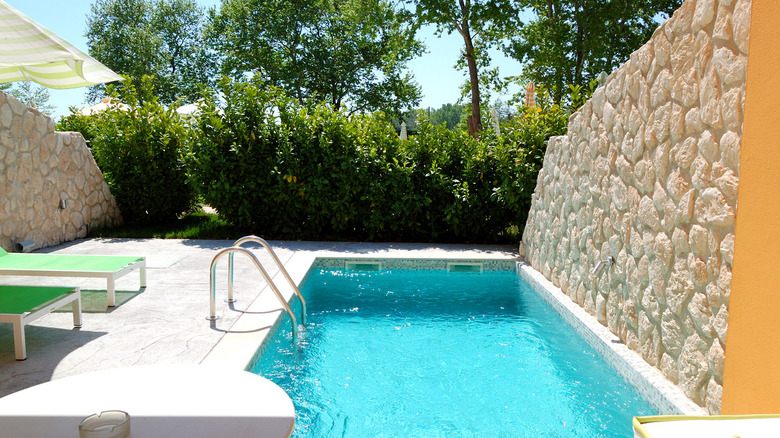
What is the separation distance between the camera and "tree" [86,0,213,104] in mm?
31234

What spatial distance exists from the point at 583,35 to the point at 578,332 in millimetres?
15366

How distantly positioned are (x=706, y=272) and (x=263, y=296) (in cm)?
440

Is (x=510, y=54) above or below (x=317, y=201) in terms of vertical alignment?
above

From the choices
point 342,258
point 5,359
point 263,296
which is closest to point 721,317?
point 263,296

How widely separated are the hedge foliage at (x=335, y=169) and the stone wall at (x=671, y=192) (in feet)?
11.3

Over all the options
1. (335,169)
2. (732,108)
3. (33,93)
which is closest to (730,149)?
(732,108)

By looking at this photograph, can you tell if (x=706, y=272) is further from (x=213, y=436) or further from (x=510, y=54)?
(x=510, y=54)

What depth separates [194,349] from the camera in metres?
4.52

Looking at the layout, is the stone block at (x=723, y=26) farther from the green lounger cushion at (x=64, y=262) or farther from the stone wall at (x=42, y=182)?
the stone wall at (x=42, y=182)

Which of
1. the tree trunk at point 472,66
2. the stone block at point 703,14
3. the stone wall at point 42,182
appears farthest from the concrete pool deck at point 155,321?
the tree trunk at point 472,66

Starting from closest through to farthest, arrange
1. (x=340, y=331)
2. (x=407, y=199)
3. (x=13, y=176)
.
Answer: (x=340, y=331), (x=13, y=176), (x=407, y=199)

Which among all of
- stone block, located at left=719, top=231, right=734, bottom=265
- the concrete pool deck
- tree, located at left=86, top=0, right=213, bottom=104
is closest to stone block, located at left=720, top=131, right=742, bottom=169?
→ stone block, located at left=719, top=231, right=734, bottom=265

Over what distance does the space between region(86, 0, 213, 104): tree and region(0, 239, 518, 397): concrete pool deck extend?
2561 cm

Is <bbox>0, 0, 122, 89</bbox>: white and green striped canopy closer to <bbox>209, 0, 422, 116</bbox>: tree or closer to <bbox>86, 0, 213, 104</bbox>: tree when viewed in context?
<bbox>209, 0, 422, 116</bbox>: tree
